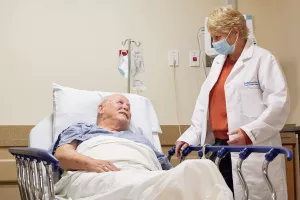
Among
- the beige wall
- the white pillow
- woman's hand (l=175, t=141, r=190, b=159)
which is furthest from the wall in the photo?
woman's hand (l=175, t=141, r=190, b=159)

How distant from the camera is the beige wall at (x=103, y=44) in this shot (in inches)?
124

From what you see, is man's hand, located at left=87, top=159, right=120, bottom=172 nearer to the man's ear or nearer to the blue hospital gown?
the blue hospital gown

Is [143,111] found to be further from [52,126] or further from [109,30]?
[109,30]

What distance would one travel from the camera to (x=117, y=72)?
3.32m

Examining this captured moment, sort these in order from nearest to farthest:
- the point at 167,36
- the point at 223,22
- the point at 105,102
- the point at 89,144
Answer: the point at 89,144
the point at 223,22
the point at 105,102
the point at 167,36

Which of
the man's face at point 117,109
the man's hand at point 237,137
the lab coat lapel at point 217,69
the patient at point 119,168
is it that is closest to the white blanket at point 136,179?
the patient at point 119,168

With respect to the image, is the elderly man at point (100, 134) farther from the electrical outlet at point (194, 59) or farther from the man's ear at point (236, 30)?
the electrical outlet at point (194, 59)

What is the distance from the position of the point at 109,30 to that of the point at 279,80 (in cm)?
140

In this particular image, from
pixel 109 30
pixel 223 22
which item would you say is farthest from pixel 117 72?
pixel 223 22

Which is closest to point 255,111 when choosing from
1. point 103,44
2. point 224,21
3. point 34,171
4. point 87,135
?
point 224,21

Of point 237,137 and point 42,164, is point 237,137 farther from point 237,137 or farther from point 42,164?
point 42,164

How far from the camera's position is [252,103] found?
2.48 m

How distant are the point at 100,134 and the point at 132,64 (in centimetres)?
95

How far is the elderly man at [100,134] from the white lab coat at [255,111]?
0.33 meters
